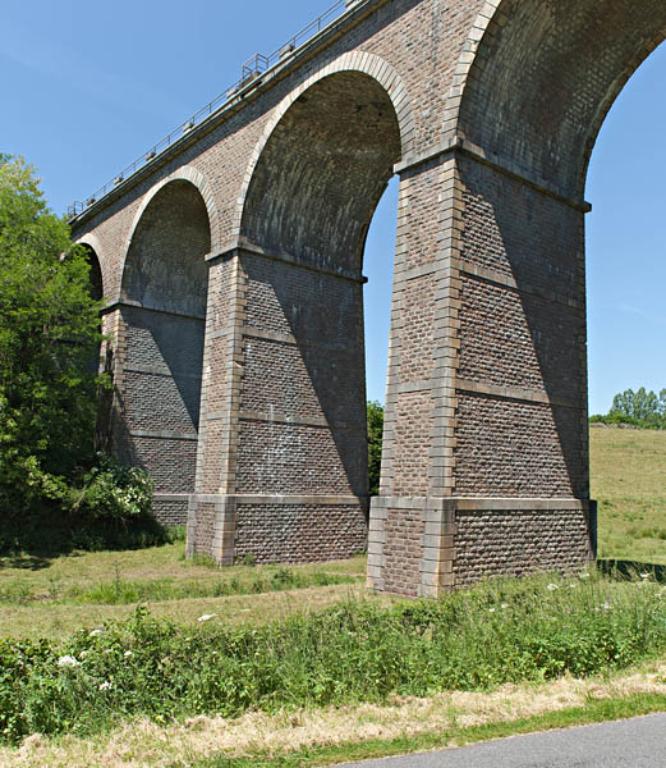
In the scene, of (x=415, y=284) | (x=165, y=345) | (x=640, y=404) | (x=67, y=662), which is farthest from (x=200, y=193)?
(x=640, y=404)

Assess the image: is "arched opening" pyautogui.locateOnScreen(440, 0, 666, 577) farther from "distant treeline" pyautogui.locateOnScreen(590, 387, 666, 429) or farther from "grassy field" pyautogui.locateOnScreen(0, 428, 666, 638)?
"distant treeline" pyautogui.locateOnScreen(590, 387, 666, 429)

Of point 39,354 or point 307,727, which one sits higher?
point 39,354

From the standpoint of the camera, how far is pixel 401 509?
1303 centimetres

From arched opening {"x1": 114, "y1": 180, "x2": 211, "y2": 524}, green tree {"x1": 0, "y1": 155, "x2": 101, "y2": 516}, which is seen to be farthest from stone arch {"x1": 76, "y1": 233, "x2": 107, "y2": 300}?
green tree {"x1": 0, "y1": 155, "x2": 101, "y2": 516}

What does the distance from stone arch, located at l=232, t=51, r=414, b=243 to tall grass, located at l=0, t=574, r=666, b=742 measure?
31.0 ft

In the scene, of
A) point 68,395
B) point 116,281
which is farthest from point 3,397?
point 116,281

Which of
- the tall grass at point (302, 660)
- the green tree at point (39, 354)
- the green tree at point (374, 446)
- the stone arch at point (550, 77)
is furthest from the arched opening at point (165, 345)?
the tall grass at point (302, 660)

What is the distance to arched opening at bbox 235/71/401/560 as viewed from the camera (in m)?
18.5

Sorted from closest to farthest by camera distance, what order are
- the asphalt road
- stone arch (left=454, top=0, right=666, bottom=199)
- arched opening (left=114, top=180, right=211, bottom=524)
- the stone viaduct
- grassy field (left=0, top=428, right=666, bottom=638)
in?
the asphalt road → grassy field (left=0, top=428, right=666, bottom=638) → the stone viaduct → stone arch (left=454, top=0, right=666, bottom=199) → arched opening (left=114, top=180, right=211, bottom=524)

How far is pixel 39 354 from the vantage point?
22.0 meters

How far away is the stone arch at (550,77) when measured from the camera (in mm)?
13445

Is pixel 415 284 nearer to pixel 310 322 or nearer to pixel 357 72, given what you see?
pixel 357 72

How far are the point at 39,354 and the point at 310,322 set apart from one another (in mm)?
8365

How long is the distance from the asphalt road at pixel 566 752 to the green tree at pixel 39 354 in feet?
56.7
